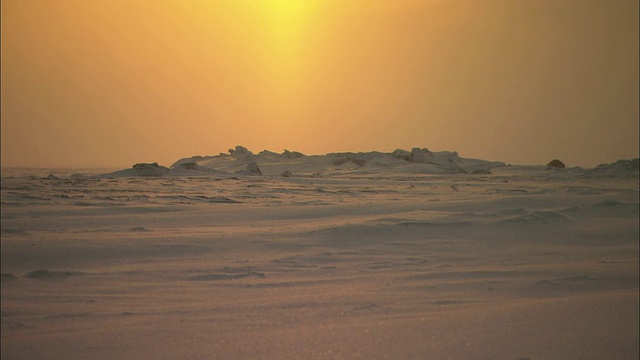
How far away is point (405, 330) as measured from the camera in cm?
226

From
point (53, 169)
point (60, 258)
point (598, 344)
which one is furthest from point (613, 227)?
point (53, 169)

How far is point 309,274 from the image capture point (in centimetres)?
297

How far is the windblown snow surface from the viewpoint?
85.3 inches

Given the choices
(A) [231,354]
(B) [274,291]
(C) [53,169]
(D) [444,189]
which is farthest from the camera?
(D) [444,189]

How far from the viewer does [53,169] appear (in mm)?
4004

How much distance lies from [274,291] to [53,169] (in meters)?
2.07

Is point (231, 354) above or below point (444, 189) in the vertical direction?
below

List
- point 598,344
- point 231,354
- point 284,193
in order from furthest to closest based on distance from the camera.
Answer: point 284,193 < point 598,344 < point 231,354

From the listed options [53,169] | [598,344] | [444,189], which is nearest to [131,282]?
[53,169]

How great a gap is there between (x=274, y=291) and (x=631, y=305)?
1.54 m

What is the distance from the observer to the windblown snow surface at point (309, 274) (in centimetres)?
217

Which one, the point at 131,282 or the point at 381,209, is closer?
the point at 131,282

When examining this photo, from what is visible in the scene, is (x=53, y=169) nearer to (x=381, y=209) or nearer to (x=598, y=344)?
(x=381, y=209)

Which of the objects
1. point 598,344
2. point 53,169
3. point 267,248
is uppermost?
point 53,169
